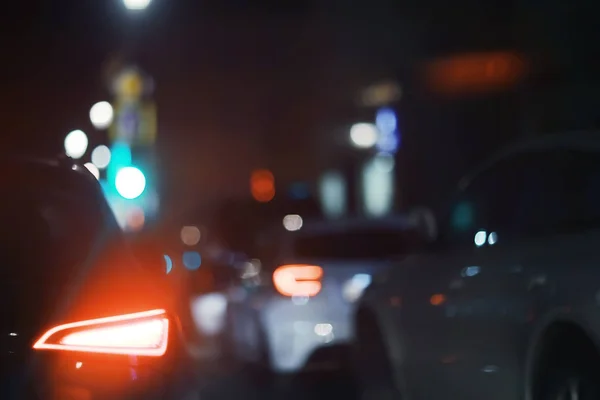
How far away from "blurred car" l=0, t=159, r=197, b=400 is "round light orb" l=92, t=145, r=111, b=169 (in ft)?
52.7

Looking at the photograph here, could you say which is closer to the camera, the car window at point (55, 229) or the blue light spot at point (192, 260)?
the car window at point (55, 229)

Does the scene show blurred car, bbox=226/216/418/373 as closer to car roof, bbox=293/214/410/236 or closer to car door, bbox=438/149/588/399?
car roof, bbox=293/214/410/236

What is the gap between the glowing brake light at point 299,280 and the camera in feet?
36.8

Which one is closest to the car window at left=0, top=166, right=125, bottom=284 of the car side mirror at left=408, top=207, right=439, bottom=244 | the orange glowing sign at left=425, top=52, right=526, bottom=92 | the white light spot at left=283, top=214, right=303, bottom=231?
the car side mirror at left=408, top=207, right=439, bottom=244

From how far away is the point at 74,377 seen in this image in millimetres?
4461

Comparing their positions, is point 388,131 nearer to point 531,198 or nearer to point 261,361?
point 261,361

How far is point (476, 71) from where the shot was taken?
2597cm

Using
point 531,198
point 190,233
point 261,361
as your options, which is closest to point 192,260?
point 261,361

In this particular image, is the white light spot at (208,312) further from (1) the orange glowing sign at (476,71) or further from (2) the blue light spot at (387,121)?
(2) the blue light spot at (387,121)

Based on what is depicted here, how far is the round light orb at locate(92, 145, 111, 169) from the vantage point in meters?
21.7

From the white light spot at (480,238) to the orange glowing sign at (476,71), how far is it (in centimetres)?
1691

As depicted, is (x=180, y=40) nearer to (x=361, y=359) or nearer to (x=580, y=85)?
(x=580, y=85)

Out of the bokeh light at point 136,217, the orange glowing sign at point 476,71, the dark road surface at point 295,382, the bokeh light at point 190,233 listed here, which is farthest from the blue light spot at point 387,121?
the dark road surface at point 295,382

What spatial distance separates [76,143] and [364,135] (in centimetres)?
2140
